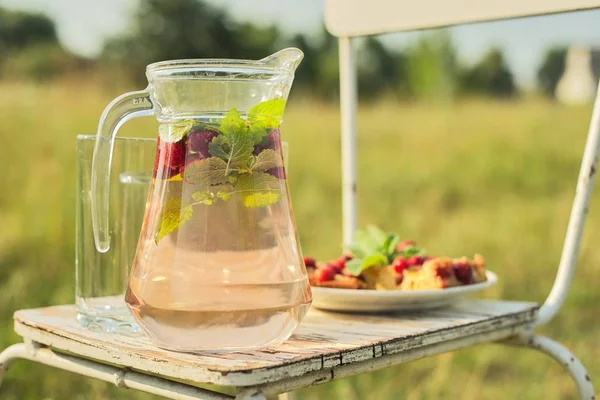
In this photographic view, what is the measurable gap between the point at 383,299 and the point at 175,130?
0.30 metres

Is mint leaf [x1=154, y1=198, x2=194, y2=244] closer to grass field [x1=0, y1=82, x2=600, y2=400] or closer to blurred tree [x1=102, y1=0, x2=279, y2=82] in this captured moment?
grass field [x1=0, y1=82, x2=600, y2=400]

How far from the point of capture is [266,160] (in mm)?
630

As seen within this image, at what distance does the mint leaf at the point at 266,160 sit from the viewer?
2.05 feet

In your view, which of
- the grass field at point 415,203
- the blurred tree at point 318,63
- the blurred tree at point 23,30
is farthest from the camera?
the blurred tree at point 318,63

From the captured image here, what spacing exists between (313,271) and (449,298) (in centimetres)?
16

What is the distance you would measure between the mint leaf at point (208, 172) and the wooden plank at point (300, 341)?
5.3 inches

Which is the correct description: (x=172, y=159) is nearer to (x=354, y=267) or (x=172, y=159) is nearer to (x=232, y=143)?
(x=232, y=143)

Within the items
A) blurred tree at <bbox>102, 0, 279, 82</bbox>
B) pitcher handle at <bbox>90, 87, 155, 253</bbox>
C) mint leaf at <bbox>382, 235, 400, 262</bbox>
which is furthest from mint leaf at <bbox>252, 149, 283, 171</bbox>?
blurred tree at <bbox>102, 0, 279, 82</bbox>

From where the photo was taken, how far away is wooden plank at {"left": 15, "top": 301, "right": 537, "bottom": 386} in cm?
59

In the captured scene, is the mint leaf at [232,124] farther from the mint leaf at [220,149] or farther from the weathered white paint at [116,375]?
the weathered white paint at [116,375]

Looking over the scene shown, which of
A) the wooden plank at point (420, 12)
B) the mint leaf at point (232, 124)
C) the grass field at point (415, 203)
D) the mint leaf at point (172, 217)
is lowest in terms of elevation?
the grass field at point (415, 203)

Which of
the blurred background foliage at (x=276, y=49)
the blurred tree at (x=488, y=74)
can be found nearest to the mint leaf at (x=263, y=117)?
the blurred background foliage at (x=276, y=49)

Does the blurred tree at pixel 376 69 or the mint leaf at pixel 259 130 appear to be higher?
the mint leaf at pixel 259 130

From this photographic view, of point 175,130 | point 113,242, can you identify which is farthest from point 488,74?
point 175,130
